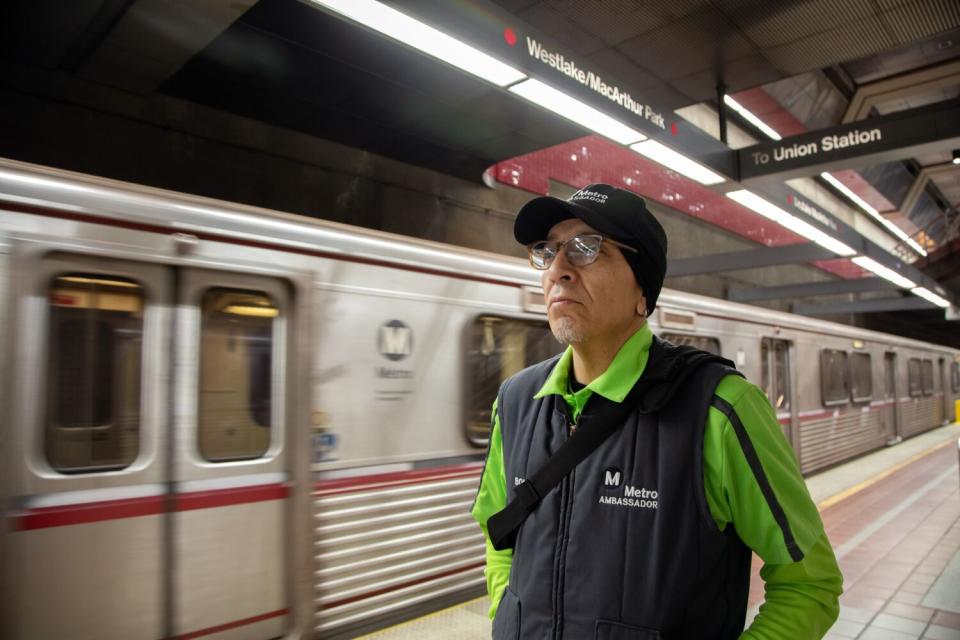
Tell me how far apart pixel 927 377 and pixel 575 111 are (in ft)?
55.1

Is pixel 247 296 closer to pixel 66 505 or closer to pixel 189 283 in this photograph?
pixel 189 283

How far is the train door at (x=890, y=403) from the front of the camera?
1316 centimetres

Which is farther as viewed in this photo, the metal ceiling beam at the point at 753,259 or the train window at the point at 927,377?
the train window at the point at 927,377

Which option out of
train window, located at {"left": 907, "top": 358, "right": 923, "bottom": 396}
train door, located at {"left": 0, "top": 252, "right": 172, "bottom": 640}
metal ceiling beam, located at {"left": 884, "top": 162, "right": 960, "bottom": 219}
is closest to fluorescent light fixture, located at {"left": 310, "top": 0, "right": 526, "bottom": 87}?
train door, located at {"left": 0, "top": 252, "right": 172, "bottom": 640}

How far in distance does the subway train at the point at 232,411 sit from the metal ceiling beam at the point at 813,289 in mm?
12329

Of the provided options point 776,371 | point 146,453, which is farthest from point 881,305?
point 146,453

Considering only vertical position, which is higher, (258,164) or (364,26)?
(258,164)

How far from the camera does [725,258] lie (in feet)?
40.4

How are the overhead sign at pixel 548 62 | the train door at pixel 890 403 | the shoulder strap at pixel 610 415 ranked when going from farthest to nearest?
the train door at pixel 890 403 < the overhead sign at pixel 548 62 < the shoulder strap at pixel 610 415

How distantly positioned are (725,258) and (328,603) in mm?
10648

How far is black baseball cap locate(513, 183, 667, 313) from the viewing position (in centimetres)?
141

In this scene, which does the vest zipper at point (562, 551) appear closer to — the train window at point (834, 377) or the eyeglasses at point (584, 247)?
the eyeglasses at point (584, 247)

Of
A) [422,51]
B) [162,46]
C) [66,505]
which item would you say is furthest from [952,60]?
[66,505]

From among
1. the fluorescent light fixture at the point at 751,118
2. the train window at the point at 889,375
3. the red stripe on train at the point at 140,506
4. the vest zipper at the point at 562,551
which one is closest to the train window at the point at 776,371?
the fluorescent light fixture at the point at 751,118
